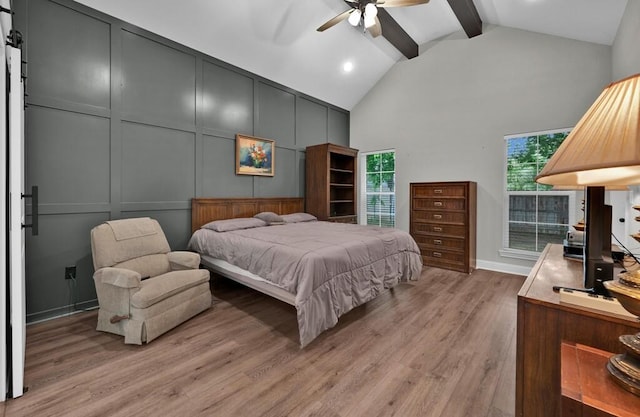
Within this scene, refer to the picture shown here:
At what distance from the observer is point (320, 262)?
2.21 metres

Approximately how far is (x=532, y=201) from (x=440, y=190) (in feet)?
4.22

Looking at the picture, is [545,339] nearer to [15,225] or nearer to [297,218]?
[15,225]

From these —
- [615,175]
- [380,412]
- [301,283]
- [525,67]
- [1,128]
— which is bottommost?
[380,412]

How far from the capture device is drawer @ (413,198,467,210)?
4.29 metres

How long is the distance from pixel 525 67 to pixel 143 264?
5.56 meters

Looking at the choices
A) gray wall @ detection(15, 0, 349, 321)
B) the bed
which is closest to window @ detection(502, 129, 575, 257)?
the bed

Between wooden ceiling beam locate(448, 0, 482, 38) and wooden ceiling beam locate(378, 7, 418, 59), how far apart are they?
839mm

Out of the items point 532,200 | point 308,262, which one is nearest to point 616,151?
point 308,262

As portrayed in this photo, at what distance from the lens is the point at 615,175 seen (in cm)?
93

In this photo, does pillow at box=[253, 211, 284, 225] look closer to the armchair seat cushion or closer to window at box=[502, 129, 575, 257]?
the armchair seat cushion

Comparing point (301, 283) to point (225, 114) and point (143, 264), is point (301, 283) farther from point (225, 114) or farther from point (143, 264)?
point (225, 114)

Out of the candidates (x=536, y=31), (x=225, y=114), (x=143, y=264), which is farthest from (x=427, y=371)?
(x=536, y=31)

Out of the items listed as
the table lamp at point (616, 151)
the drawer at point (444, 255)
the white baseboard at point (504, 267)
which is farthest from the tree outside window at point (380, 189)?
the table lamp at point (616, 151)

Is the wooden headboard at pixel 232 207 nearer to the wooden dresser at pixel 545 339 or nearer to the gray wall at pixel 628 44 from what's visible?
the wooden dresser at pixel 545 339
